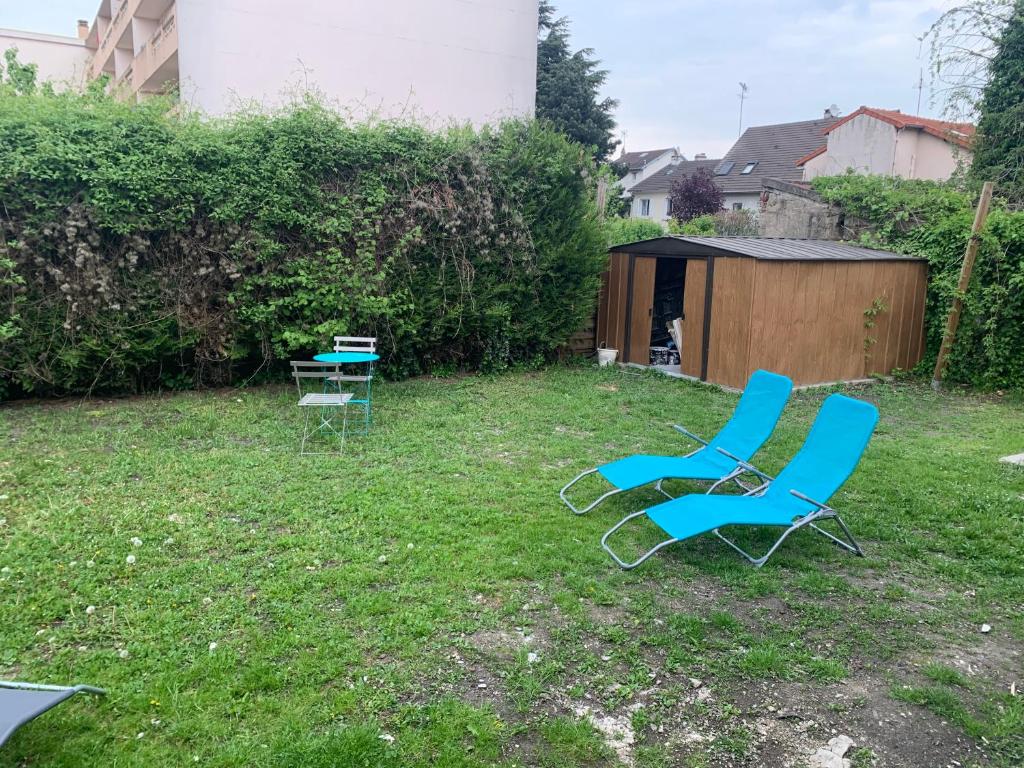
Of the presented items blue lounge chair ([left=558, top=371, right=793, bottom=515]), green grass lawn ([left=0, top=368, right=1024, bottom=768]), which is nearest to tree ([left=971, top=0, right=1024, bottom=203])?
green grass lawn ([left=0, top=368, right=1024, bottom=768])

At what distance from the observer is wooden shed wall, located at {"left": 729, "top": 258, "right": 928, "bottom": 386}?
9289 millimetres

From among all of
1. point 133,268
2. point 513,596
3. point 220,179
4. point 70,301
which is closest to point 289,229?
point 220,179

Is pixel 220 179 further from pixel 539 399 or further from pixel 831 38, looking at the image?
pixel 831 38

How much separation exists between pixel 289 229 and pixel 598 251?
4614mm

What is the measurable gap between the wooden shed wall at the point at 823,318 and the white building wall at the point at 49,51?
94.4 feet

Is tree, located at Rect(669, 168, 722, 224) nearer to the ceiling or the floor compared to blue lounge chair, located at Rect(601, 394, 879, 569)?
nearer to the ceiling

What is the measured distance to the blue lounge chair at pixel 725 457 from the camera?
5121mm

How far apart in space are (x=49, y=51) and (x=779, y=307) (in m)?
34.8

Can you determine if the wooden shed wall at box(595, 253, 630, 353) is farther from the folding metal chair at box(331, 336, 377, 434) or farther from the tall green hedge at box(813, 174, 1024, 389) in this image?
the folding metal chair at box(331, 336, 377, 434)

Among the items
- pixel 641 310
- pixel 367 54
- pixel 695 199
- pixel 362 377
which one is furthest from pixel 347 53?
pixel 695 199

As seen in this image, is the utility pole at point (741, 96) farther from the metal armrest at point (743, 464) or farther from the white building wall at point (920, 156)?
the metal armrest at point (743, 464)

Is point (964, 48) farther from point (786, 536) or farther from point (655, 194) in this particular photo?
point (655, 194)

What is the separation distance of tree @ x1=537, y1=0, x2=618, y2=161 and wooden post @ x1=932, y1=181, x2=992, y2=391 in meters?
25.8

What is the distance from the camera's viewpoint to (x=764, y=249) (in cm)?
966
